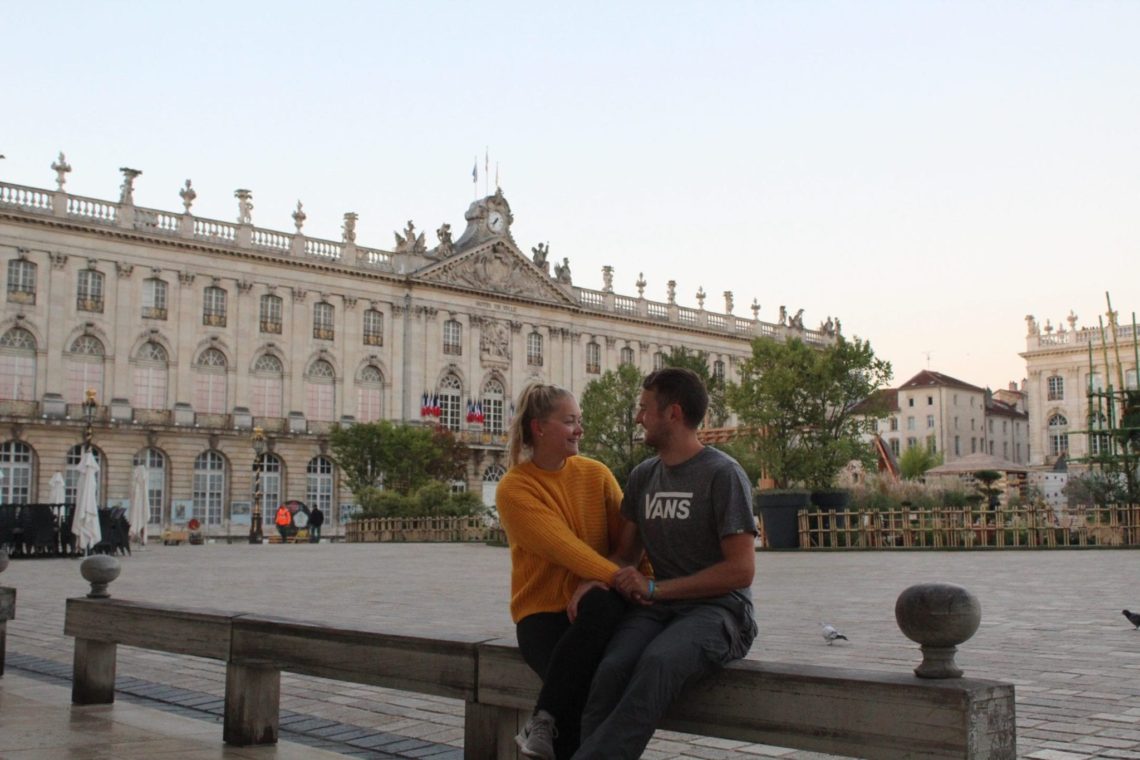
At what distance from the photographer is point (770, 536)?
2673cm

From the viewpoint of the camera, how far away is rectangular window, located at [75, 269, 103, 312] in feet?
162

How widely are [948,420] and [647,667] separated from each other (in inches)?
3929

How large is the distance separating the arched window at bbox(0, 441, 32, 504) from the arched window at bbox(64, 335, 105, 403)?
9.09 ft

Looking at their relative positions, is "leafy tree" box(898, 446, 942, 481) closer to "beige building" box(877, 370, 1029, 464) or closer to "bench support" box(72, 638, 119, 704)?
"beige building" box(877, 370, 1029, 464)

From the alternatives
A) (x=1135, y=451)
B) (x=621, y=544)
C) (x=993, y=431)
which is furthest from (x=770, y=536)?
(x=993, y=431)

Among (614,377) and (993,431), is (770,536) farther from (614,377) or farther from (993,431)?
(993,431)

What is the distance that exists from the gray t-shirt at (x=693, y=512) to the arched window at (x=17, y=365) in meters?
48.3

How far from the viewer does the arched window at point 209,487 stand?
52281mm

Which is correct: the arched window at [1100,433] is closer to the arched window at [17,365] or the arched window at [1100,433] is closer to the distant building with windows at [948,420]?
the arched window at [17,365]

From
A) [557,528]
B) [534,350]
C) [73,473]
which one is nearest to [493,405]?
[534,350]

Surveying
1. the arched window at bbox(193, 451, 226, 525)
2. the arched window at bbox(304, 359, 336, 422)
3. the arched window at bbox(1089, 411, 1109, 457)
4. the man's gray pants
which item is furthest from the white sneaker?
the arched window at bbox(304, 359, 336, 422)

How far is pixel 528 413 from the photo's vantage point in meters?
4.51

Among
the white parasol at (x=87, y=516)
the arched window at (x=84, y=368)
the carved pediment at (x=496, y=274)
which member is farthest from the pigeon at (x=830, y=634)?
the carved pediment at (x=496, y=274)

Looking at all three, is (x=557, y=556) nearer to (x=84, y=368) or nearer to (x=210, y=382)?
(x=84, y=368)
